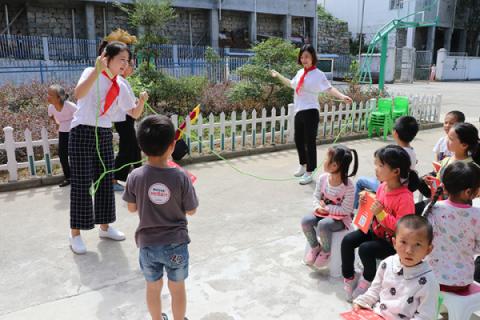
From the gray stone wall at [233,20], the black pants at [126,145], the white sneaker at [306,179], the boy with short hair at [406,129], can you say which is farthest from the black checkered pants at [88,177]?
the gray stone wall at [233,20]

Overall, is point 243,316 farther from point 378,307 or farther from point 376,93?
point 376,93

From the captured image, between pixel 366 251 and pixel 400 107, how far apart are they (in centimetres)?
666

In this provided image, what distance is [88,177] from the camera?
10.7 ft

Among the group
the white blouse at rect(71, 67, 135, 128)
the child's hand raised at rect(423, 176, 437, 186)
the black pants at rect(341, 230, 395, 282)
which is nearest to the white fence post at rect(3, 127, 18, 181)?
the white blouse at rect(71, 67, 135, 128)

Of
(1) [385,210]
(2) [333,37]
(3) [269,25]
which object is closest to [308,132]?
(1) [385,210]

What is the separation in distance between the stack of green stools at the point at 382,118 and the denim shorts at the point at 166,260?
264 inches

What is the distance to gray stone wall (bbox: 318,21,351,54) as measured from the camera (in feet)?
97.1

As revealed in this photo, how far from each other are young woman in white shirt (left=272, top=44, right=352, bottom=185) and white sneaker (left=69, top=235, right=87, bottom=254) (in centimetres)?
279

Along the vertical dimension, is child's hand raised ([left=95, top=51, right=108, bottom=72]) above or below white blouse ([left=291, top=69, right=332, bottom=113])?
above

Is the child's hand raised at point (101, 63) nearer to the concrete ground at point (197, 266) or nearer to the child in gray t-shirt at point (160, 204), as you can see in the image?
the child in gray t-shirt at point (160, 204)

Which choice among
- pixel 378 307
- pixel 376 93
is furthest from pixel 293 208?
pixel 376 93

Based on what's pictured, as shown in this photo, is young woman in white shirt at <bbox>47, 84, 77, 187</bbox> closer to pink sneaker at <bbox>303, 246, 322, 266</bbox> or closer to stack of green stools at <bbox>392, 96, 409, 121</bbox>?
pink sneaker at <bbox>303, 246, 322, 266</bbox>

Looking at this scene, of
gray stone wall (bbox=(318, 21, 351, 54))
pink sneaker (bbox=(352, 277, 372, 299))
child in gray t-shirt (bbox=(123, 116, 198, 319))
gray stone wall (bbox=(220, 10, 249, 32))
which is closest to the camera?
child in gray t-shirt (bbox=(123, 116, 198, 319))

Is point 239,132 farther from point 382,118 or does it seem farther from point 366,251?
point 366,251
